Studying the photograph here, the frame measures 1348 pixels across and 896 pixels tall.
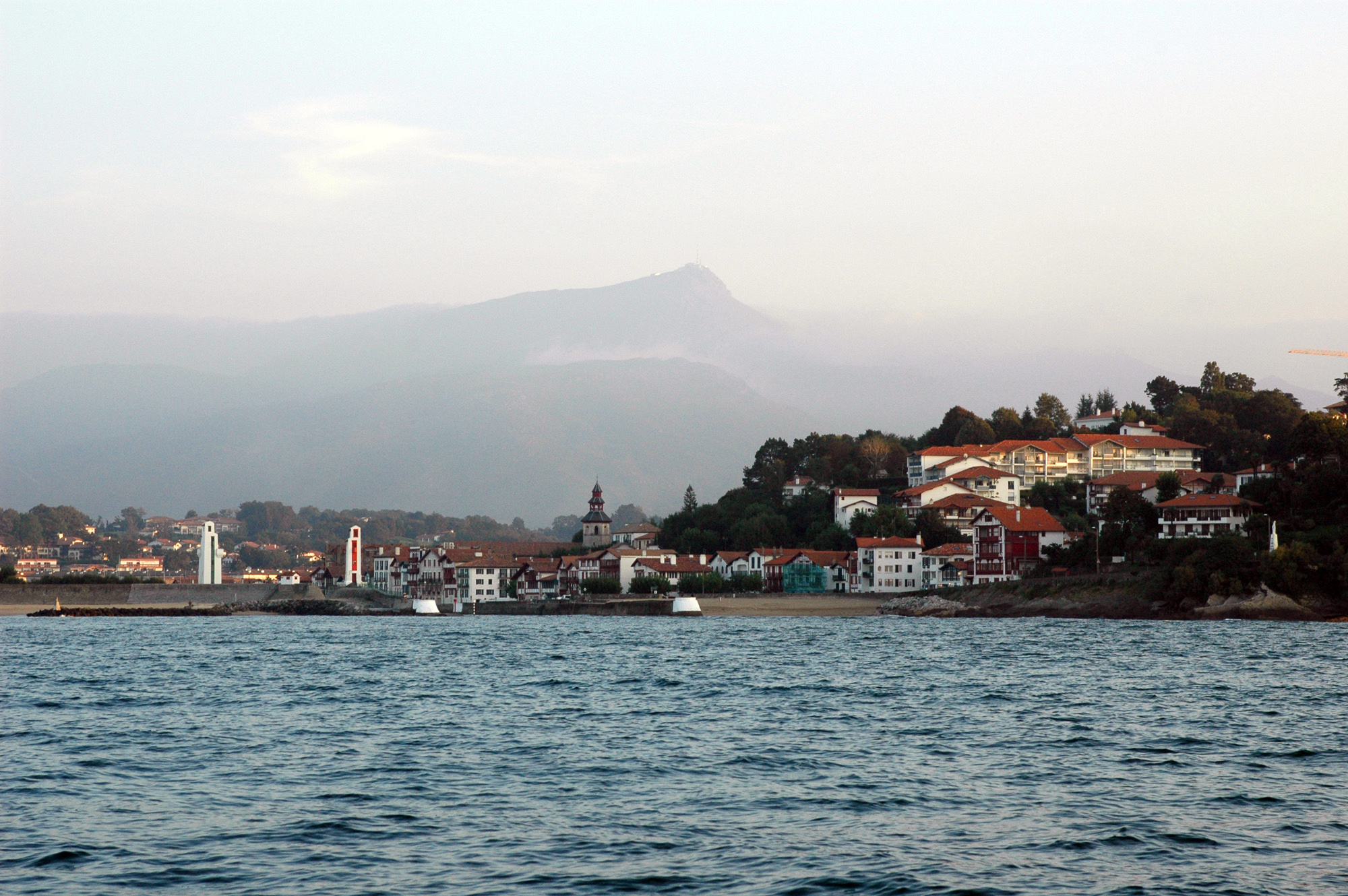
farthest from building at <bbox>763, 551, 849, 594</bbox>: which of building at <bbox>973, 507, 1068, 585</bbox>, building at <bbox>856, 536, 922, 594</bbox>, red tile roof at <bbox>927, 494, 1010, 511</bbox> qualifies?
building at <bbox>973, 507, 1068, 585</bbox>

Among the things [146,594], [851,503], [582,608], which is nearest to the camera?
[582,608]

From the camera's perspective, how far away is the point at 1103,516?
108500mm

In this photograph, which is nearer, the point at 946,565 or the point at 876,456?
the point at 946,565

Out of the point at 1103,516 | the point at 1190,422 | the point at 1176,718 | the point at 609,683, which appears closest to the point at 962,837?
the point at 1176,718

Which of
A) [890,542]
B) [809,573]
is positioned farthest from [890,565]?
[809,573]

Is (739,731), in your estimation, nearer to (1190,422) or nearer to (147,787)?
(147,787)

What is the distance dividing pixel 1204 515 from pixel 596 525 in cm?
10217

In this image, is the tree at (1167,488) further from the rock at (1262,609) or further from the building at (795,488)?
the building at (795,488)

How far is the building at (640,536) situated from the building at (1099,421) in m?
58.9

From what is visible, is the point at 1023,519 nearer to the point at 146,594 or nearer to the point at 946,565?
the point at 946,565

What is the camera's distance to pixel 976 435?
164 m

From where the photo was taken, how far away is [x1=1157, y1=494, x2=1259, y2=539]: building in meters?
102

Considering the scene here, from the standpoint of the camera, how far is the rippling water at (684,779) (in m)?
14.9

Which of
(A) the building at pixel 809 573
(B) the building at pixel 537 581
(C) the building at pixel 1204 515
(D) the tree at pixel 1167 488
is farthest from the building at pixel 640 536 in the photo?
(C) the building at pixel 1204 515
